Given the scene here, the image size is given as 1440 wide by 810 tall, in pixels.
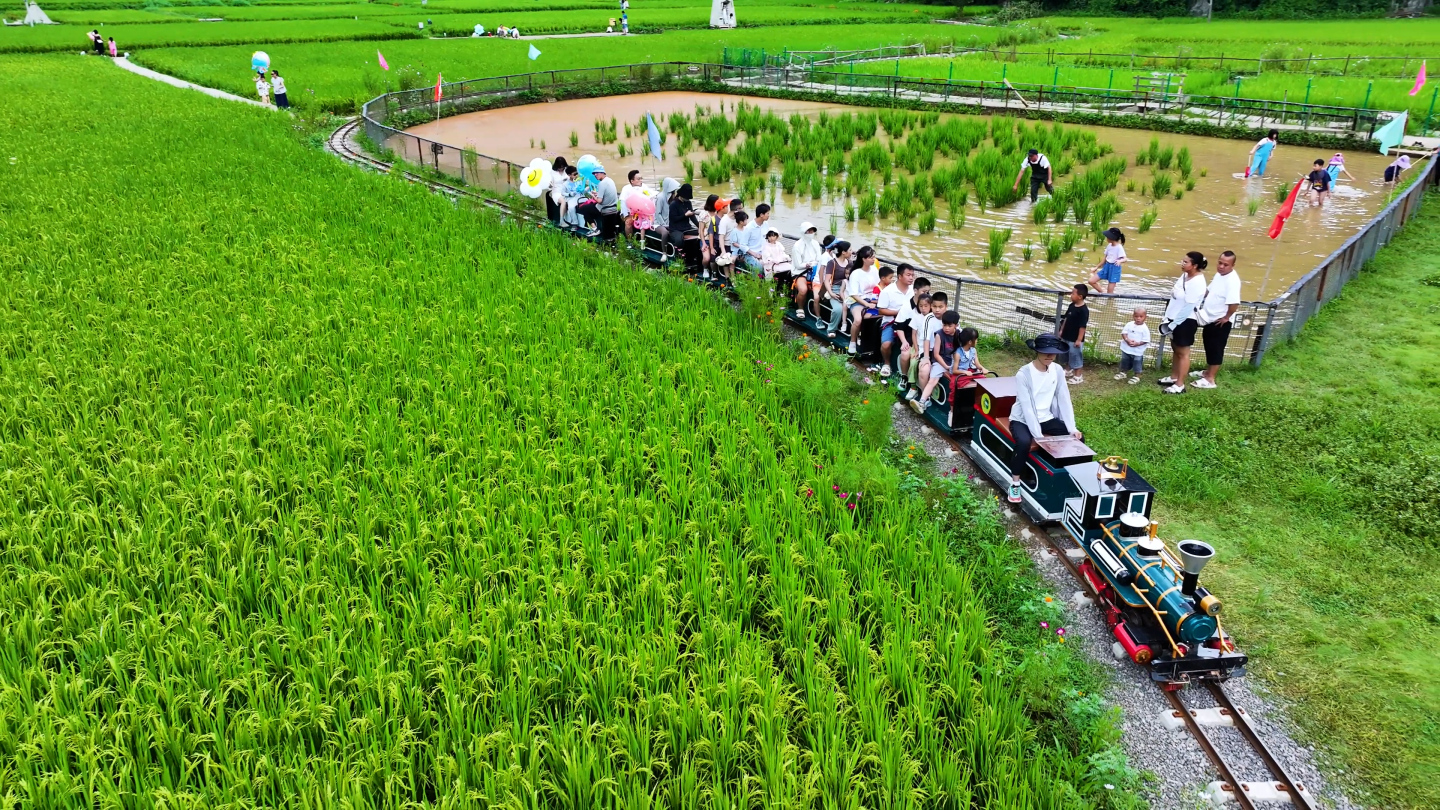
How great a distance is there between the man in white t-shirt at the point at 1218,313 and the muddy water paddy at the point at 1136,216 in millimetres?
2457

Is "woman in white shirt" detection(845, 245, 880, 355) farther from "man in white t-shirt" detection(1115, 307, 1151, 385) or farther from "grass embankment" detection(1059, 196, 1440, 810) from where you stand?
"man in white t-shirt" detection(1115, 307, 1151, 385)

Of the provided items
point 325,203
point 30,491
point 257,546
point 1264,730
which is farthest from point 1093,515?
point 325,203

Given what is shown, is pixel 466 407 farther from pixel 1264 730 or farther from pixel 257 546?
pixel 1264 730

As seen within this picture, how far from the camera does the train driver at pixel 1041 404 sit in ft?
23.6

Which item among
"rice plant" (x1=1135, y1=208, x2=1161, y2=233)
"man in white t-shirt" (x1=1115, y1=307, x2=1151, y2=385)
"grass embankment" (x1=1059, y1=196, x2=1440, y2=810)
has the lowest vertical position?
"grass embankment" (x1=1059, y1=196, x2=1440, y2=810)

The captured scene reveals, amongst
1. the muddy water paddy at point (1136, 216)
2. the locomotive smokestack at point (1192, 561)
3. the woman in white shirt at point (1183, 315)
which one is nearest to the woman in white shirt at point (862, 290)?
the woman in white shirt at point (1183, 315)

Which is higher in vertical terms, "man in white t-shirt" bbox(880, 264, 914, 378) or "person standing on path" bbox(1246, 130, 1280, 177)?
"person standing on path" bbox(1246, 130, 1280, 177)

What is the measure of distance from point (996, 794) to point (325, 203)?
47.1ft

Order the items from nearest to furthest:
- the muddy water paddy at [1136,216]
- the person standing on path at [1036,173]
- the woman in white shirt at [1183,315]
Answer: the woman in white shirt at [1183,315] → the muddy water paddy at [1136,216] → the person standing on path at [1036,173]

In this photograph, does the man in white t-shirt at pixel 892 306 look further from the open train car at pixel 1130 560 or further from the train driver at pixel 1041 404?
the train driver at pixel 1041 404

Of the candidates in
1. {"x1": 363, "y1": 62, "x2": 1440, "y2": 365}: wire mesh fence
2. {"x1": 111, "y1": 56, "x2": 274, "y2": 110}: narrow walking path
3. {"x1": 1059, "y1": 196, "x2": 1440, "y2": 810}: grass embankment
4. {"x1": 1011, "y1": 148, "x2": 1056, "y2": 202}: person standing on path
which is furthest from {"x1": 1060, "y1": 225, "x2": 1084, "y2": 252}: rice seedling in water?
{"x1": 111, "y1": 56, "x2": 274, "y2": 110}: narrow walking path

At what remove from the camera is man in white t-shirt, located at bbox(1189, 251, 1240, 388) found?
9008mm

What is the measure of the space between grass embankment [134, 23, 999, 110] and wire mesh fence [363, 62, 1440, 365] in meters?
3.20

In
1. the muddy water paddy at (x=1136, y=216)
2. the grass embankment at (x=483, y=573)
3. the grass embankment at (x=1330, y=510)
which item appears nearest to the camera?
the grass embankment at (x=483, y=573)
